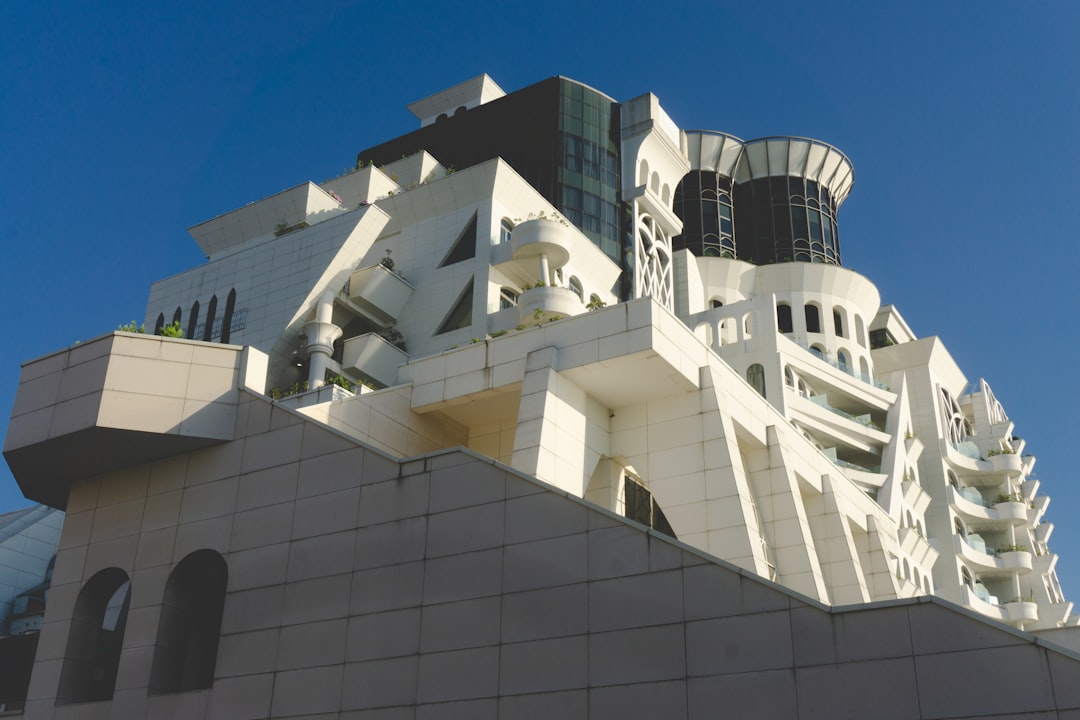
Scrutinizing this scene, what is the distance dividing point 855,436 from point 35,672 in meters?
45.2

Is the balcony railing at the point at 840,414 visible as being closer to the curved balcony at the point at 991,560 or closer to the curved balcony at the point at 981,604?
the curved balcony at the point at 991,560

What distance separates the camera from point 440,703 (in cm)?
2166

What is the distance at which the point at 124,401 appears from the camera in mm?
27906

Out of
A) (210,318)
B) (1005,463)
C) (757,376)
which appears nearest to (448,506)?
(210,318)

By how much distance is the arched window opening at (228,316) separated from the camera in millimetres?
47438

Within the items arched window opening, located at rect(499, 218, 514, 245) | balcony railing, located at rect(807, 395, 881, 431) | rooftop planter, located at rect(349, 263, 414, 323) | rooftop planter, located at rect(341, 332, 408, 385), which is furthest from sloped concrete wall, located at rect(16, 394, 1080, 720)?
balcony railing, located at rect(807, 395, 881, 431)

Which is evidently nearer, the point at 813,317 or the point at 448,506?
the point at 448,506

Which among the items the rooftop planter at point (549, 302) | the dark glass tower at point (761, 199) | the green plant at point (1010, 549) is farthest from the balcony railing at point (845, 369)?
the rooftop planter at point (549, 302)

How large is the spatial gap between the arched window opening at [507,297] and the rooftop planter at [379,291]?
13.4 ft

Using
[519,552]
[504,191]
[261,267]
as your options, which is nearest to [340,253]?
[261,267]

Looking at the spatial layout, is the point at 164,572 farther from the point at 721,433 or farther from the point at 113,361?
the point at 721,433

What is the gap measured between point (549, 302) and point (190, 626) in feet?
54.8

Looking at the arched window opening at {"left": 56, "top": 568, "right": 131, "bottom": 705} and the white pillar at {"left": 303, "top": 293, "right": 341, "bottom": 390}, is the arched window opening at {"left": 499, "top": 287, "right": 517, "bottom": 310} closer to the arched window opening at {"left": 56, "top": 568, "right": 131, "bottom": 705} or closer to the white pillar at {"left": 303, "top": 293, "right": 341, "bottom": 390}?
the white pillar at {"left": 303, "top": 293, "right": 341, "bottom": 390}

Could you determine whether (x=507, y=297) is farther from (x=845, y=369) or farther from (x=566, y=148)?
(x=845, y=369)
